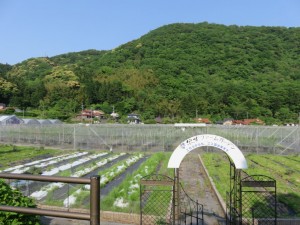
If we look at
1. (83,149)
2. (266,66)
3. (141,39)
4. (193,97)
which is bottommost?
(83,149)

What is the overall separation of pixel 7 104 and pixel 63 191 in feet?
221

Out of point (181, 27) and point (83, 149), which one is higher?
point (181, 27)

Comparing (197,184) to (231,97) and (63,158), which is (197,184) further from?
(231,97)

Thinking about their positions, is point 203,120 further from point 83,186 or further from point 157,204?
point 157,204

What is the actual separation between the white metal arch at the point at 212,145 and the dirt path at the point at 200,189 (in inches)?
88.8

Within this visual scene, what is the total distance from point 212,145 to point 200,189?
18.4 ft

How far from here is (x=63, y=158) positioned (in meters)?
19.5

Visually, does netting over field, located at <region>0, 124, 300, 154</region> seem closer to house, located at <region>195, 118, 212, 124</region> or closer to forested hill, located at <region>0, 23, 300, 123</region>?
house, located at <region>195, 118, 212, 124</region>

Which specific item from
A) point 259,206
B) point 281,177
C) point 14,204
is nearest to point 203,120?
point 281,177

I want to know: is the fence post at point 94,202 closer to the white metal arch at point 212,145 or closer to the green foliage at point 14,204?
the green foliage at point 14,204

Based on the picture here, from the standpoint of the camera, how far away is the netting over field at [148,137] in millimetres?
24438

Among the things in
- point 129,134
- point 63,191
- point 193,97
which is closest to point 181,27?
point 193,97

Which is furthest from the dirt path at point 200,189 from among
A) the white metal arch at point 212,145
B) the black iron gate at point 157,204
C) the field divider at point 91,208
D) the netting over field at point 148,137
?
the field divider at point 91,208

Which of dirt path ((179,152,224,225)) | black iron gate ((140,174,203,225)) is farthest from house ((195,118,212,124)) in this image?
black iron gate ((140,174,203,225))
